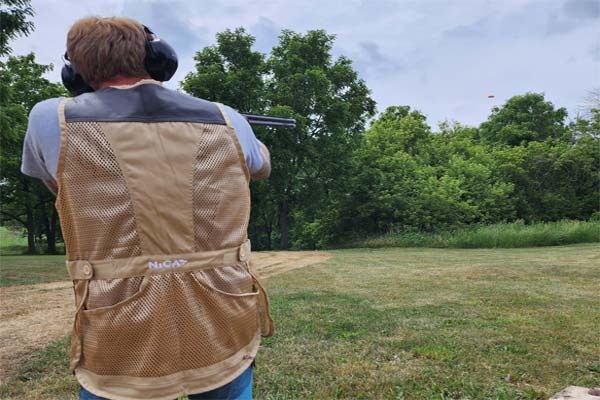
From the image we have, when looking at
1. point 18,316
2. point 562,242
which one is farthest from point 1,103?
point 562,242

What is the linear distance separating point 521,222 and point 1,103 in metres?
18.2

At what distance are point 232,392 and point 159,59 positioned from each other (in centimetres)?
91

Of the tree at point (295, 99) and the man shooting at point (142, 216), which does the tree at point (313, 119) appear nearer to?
the tree at point (295, 99)

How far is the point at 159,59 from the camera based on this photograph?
1326 millimetres

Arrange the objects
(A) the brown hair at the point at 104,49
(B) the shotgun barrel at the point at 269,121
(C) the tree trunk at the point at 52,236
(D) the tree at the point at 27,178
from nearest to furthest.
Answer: (A) the brown hair at the point at 104,49
(B) the shotgun barrel at the point at 269,121
(D) the tree at the point at 27,178
(C) the tree trunk at the point at 52,236

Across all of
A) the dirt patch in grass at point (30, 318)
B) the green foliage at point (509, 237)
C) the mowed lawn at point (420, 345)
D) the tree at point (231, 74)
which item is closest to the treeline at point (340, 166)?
the tree at point (231, 74)

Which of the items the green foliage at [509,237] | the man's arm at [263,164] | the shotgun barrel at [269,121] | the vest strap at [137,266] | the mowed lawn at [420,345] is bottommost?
the green foliage at [509,237]

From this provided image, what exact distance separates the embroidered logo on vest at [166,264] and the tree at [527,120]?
3428 cm

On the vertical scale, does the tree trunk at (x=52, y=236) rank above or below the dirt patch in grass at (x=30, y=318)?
below

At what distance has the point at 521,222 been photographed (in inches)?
779

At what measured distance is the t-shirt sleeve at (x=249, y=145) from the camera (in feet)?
4.45

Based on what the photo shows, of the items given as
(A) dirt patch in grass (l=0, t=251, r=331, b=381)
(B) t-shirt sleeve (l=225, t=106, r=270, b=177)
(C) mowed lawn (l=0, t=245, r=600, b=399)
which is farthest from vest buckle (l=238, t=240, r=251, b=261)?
(A) dirt patch in grass (l=0, t=251, r=331, b=381)

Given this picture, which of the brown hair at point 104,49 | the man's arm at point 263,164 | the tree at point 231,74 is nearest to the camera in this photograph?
→ the brown hair at point 104,49

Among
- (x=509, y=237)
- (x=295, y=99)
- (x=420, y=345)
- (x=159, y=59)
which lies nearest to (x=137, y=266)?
(x=159, y=59)
